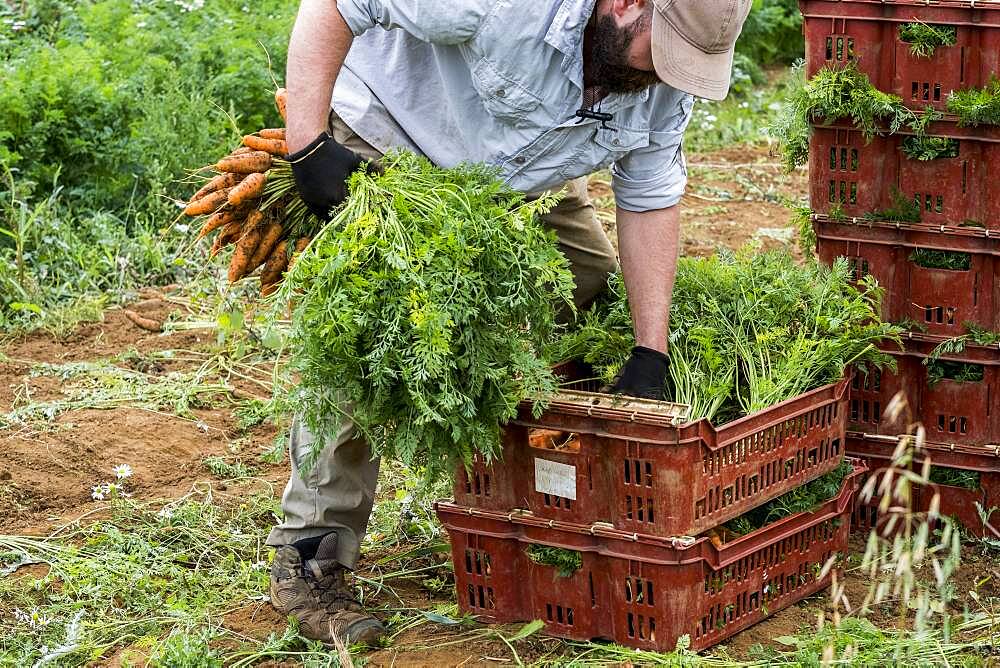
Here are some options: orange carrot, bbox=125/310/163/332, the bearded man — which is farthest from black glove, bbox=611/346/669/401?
orange carrot, bbox=125/310/163/332

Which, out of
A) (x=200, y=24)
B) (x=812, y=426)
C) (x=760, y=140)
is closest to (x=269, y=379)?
(x=812, y=426)

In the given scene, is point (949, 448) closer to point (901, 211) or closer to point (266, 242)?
point (901, 211)

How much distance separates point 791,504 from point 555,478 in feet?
2.47

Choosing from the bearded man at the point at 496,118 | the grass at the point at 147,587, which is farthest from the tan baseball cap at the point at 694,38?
the grass at the point at 147,587

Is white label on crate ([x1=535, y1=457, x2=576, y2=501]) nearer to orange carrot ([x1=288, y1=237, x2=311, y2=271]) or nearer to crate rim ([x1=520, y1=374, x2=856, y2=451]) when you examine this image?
crate rim ([x1=520, y1=374, x2=856, y2=451])

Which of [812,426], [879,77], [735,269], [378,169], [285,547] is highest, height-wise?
[879,77]

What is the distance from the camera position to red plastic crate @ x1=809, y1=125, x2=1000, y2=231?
4082mm

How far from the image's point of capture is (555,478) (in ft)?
11.9

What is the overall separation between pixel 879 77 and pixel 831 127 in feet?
0.70

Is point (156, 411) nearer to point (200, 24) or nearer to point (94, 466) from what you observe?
point (94, 466)

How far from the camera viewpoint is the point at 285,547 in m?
4.03

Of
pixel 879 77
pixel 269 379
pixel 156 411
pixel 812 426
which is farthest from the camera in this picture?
pixel 269 379

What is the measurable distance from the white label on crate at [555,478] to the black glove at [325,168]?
0.92 meters

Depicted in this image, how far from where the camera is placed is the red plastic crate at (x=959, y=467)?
13.9ft
